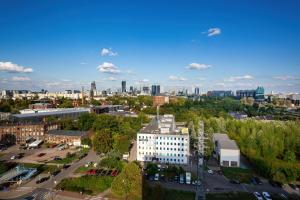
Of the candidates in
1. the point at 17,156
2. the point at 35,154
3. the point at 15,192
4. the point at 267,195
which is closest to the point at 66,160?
the point at 35,154

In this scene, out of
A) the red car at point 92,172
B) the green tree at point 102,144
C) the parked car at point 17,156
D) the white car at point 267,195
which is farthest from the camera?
the green tree at point 102,144

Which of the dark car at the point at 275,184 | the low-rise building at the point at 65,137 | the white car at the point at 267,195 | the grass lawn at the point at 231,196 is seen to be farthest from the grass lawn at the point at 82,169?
the dark car at the point at 275,184

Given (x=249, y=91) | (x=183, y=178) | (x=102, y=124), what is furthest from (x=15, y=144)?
(x=249, y=91)

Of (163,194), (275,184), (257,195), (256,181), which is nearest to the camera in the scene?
(163,194)

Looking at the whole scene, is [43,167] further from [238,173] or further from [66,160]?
[238,173]

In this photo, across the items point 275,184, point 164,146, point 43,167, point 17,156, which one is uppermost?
point 164,146

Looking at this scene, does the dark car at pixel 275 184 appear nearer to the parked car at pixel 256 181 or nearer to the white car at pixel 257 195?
the parked car at pixel 256 181
